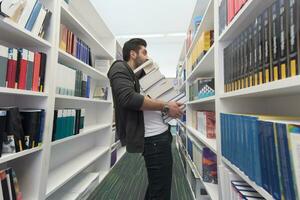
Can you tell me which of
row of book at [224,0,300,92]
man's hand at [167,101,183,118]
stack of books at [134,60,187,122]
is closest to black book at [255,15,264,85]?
row of book at [224,0,300,92]

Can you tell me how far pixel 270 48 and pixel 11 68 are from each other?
123 cm

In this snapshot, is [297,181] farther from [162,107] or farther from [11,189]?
[11,189]

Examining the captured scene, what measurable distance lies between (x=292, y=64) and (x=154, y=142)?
2.98ft

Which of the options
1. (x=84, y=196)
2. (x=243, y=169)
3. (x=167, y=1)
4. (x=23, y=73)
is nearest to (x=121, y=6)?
(x=167, y=1)

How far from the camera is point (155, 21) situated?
14.4 feet

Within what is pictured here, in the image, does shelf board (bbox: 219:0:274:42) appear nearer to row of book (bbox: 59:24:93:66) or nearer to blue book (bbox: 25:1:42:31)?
blue book (bbox: 25:1:42:31)

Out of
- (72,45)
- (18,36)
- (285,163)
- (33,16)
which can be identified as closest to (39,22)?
(33,16)

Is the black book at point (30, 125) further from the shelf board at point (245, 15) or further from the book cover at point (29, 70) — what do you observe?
the shelf board at point (245, 15)

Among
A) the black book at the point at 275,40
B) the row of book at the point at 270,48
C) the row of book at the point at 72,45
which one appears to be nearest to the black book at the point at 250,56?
the row of book at the point at 270,48

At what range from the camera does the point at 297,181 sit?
48cm

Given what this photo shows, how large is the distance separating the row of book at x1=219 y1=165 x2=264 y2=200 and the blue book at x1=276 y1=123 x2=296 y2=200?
0.27m

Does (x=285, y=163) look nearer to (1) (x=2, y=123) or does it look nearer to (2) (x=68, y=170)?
(1) (x=2, y=123)

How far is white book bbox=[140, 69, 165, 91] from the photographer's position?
143 centimetres

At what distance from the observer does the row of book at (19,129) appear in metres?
1.02
